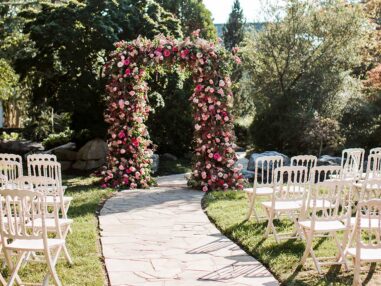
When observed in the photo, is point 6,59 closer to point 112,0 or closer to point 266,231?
point 112,0

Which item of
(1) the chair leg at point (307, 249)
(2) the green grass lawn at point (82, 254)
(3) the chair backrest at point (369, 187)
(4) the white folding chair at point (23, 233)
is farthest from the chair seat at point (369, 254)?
(4) the white folding chair at point (23, 233)

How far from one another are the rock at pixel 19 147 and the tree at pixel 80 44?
372 centimetres

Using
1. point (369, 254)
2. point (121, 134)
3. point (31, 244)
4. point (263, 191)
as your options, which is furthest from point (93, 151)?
point (369, 254)

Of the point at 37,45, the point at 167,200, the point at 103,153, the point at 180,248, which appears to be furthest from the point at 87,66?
the point at 180,248

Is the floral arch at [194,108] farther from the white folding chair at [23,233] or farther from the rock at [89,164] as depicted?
the white folding chair at [23,233]

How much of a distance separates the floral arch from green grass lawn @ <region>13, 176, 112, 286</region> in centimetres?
171

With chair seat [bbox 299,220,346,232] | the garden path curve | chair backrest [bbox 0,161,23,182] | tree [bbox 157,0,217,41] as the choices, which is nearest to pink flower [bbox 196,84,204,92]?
the garden path curve

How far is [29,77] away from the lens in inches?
605

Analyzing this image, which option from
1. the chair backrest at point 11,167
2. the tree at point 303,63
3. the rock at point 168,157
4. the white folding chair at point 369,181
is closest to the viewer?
the white folding chair at point 369,181

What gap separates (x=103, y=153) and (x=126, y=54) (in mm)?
4838

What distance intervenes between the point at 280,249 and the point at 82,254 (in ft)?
8.24

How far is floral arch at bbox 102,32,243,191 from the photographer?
11.1 m

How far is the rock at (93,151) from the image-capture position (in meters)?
15.2

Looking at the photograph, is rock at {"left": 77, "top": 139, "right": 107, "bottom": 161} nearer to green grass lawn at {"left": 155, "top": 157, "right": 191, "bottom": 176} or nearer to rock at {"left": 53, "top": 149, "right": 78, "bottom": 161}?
rock at {"left": 53, "top": 149, "right": 78, "bottom": 161}
